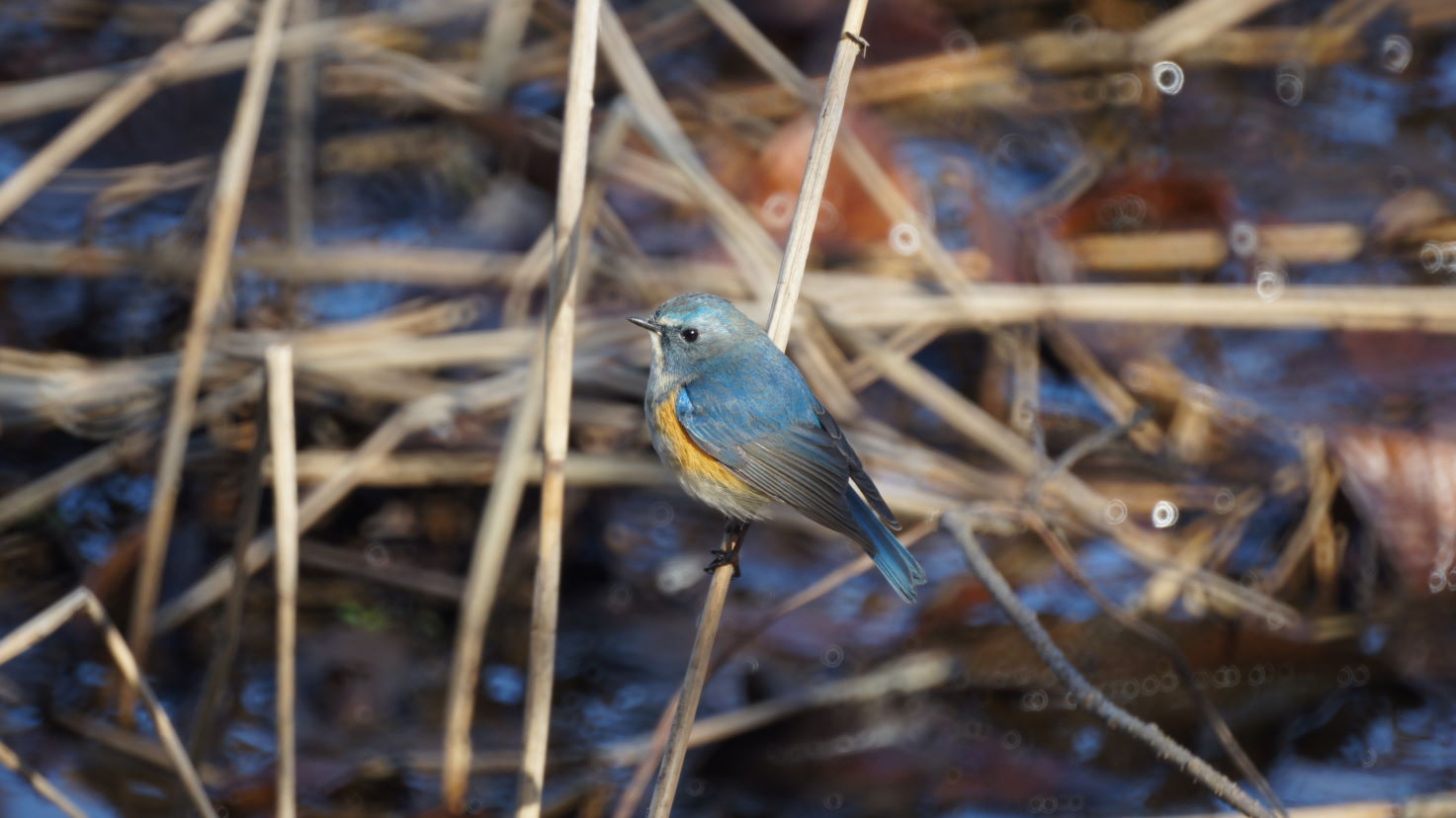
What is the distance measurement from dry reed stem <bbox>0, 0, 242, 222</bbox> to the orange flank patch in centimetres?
216

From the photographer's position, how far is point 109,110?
4.23 meters

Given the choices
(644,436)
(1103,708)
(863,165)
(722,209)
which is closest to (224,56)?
(722,209)

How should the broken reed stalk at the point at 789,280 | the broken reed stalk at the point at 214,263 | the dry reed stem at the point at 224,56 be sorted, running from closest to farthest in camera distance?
the broken reed stalk at the point at 789,280 < the broken reed stalk at the point at 214,263 < the dry reed stem at the point at 224,56

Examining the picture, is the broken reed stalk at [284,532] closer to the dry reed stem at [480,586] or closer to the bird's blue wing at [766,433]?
the dry reed stem at [480,586]

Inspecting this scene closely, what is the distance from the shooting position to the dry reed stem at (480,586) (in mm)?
3697

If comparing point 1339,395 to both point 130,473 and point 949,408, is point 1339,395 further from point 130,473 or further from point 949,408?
point 130,473

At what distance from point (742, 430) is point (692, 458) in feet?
0.45

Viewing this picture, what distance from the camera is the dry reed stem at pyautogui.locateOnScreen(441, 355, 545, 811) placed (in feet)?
12.1

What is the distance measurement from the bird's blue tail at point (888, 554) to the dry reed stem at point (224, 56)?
265cm

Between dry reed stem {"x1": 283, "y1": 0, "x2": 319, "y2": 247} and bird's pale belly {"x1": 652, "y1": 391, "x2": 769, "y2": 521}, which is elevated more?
dry reed stem {"x1": 283, "y1": 0, "x2": 319, "y2": 247}

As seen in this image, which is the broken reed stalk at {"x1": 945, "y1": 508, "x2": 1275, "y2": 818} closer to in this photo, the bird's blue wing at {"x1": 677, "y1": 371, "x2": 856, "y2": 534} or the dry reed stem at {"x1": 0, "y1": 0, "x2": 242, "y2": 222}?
the bird's blue wing at {"x1": 677, "y1": 371, "x2": 856, "y2": 534}

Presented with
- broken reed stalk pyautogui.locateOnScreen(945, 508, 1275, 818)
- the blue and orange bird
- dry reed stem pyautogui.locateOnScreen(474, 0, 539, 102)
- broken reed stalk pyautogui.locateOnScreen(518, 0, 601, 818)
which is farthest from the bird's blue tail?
dry reed stem pyautogui.locateOnScreen(474, 0, 539, 102)

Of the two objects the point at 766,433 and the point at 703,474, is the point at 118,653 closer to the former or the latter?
the point at 703,474

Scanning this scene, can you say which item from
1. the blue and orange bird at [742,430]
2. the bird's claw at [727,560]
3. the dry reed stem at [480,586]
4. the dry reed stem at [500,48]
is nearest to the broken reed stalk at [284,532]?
the dry reed stem at [480,586]
